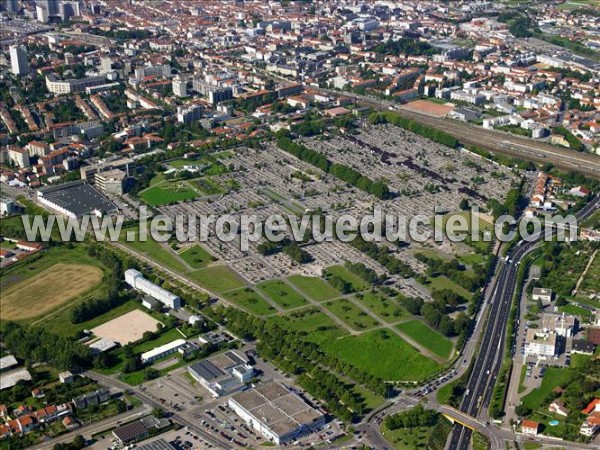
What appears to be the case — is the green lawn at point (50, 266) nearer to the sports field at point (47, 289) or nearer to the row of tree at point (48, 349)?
the sports field at point (47, 289)

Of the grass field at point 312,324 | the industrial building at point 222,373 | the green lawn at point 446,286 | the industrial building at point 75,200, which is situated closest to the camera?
the industrial building at point 222,373

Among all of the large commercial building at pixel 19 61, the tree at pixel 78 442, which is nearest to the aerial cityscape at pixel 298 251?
the tree at pixel 78 442

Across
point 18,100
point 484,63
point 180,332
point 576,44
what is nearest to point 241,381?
point 180,332

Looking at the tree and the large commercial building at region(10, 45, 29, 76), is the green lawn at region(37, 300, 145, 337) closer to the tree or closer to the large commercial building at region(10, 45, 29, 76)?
Answer: the tree

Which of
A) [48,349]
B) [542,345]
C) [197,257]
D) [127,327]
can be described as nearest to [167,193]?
[197,257]

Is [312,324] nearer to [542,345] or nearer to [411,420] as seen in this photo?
[411,420]

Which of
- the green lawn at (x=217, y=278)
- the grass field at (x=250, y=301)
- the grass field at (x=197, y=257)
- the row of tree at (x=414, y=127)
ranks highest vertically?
the row of tree at (x=414, y=127)

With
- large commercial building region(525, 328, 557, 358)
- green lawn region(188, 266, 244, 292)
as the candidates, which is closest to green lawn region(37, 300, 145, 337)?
green lawn region(188, 266, 244, 292)
